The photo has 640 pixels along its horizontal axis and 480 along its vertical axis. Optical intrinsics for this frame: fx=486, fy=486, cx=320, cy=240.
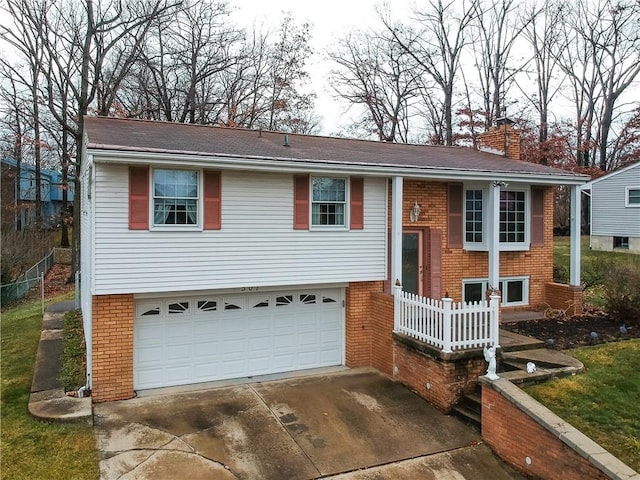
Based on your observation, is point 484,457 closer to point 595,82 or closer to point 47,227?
point 47,227

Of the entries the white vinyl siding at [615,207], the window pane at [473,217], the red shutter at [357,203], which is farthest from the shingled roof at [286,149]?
the white vinyl siding at [615,207]

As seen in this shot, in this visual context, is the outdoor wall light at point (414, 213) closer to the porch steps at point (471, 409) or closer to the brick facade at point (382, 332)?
the brick facade at point (382, 332)

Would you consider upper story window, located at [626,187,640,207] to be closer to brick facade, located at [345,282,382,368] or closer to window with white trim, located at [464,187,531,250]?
window with white trim, located at [464,187,531,250]

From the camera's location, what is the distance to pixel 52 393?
8.43m

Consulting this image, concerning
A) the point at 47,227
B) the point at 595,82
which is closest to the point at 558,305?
the point at 595,82

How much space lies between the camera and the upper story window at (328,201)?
10.1 metres

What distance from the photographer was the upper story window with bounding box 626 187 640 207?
23969 millimetres

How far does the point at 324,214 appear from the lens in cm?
1026

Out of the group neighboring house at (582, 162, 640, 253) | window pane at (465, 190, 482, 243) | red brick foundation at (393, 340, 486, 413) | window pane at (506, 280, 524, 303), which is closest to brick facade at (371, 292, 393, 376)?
red brick foundation at (393, 340, 486, 413)

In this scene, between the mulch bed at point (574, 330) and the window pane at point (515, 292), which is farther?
the window pane at point (515, 292)

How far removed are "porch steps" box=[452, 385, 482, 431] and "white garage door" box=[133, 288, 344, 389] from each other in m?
3.32

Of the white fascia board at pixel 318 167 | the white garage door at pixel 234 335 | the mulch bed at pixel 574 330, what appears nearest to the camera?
the white fascia board at pixel 318 167

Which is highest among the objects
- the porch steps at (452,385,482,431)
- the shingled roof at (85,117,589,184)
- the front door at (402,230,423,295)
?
the shingled roof at (85,117,589,184)

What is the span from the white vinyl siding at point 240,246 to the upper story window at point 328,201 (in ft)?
0.94
